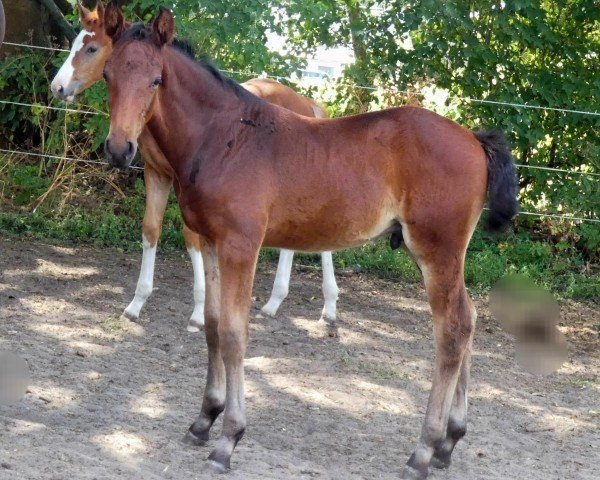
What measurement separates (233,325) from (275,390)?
1.40m

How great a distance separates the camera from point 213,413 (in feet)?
14.9

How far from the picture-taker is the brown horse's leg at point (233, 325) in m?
4.14

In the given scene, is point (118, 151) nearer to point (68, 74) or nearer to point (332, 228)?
point (332, 228)

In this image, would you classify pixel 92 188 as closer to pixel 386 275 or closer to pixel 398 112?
pixel 386 275

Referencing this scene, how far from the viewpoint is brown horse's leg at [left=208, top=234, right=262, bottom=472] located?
163 inches

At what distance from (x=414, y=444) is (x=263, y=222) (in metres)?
1.56

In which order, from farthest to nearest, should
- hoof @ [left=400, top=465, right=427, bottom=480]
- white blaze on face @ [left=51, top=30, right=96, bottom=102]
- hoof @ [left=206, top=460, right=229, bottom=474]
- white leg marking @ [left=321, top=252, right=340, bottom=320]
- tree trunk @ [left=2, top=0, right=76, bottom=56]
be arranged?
tree trunk @ [left=2, top=0, right=76, bottom=56] < white leg marking @ [left=321, top=252, right=340, bottom=320] < white blaze on face @ [left=51, top=30, right=96, bottom=102] < hoof @ [left=400, top=465, right=427, bottom=480] < hoof @ [left=206, top=460, right=229, bottom=474]

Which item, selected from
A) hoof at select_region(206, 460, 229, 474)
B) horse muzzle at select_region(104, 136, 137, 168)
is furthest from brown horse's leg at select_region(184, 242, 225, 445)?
horse muzzle at select_region(104, 136, 137, 168)

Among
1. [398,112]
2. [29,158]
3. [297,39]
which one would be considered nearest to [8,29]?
[29,158]

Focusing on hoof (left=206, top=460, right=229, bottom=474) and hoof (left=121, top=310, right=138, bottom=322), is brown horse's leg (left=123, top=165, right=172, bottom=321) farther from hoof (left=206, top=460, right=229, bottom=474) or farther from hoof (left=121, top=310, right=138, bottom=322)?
hoof (left=206, top=460, right=229, bottom=474)

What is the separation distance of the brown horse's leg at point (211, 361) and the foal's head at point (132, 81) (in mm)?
686

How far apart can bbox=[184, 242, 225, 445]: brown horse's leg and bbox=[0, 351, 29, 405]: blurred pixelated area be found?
1.06m

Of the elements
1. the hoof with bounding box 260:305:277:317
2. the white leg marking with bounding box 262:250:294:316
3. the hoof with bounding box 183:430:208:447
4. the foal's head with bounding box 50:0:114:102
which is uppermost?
the foal's head with bounding box 50:0:114:102

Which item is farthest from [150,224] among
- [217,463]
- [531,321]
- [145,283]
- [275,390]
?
[531,321]
